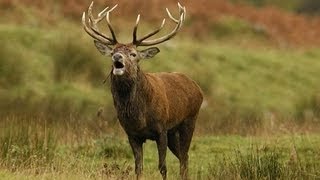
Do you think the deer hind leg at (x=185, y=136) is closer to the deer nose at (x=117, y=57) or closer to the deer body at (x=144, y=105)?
the deer body at (x=144, y=105)

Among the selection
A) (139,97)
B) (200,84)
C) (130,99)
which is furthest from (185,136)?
(200,84)

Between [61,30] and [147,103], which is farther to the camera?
[61,30]

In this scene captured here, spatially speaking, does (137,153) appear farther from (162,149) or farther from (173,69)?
(173,69)

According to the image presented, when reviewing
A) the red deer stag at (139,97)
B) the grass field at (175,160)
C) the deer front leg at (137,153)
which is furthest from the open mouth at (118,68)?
the grass field at (175,160)

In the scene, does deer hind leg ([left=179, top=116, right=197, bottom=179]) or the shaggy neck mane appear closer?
the shaggy neck mane

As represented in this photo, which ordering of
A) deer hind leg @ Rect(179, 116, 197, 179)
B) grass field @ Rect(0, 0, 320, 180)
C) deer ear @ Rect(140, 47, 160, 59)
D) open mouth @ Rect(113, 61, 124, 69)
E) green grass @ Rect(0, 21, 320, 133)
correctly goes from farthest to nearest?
green grass @ Rect(0, 21, 320, 133), deer hind leg @ Rect(179, 116, 197, 179), grass field @ Rect(0, 0, 320, 180), deer ear @ Rect(140, 47, 160, 59), open mouth @ Rect(113, 61, 124, 69)

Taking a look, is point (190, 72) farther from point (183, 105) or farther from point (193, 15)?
point (183, 105)

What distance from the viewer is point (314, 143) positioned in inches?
601

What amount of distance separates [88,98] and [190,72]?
13.9 feet

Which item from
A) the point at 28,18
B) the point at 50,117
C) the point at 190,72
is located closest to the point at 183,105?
the point at 50,117

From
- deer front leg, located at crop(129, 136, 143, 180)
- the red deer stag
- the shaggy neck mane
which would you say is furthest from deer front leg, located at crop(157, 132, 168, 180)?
the shaggy neck mane

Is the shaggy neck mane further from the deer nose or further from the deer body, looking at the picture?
the deer nose

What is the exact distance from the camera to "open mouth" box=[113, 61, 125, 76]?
438 inches

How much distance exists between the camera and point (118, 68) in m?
11.2
